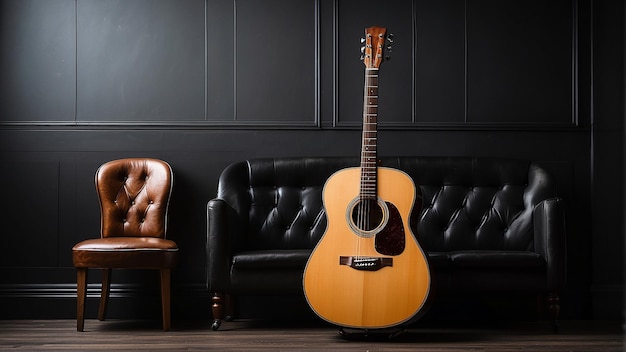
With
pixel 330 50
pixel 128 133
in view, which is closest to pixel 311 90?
pixel 330 50

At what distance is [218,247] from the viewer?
12.3 feet

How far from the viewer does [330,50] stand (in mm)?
4512

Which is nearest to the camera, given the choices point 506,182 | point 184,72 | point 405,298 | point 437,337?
point 405,298

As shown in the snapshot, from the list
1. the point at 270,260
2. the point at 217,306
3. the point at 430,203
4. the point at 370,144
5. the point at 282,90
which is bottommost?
the point at 217,306

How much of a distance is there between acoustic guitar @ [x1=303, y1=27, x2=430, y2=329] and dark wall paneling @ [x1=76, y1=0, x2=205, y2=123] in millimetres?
1305

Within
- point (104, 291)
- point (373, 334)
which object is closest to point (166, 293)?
point (104, 291)

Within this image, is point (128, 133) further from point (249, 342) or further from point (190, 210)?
point (249, 342)

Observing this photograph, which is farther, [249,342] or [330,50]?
[330,50]

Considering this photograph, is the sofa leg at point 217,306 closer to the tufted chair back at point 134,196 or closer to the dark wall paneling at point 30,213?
the tufted chair back at point 134,196

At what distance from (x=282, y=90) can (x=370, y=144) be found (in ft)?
3.49

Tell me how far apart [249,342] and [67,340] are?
0.83 metres

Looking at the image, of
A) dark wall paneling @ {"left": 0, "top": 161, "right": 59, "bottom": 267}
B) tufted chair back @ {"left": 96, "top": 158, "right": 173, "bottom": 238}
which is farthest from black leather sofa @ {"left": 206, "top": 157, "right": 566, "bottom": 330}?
dark wall paneling @ {"left": 0, "top": 161, "right": 59, "bottom": 267}

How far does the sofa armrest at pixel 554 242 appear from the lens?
369cm

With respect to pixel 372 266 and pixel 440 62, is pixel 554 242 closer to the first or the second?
pixel 372 266
